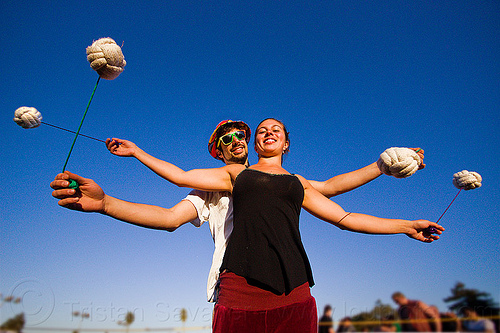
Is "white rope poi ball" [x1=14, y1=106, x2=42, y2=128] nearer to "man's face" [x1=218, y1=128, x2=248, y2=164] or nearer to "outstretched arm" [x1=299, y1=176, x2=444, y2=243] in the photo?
"man's face" [x1=218, y1=128, x2=248, y2=164]

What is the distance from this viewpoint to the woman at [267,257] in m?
1.73

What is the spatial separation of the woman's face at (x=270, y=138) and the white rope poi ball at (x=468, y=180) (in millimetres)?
1752

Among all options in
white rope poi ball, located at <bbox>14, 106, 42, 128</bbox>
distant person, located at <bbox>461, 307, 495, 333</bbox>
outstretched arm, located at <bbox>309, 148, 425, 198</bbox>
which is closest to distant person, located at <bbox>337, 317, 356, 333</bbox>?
distant person, located at <bbox>461, 307, 495, 333</bbox>

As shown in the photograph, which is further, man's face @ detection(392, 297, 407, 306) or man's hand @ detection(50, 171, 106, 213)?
man's face @ detection(392, 297, 407, 306)

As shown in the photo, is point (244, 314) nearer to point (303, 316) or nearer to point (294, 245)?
point (303, 316)

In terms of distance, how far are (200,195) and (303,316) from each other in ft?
4.28

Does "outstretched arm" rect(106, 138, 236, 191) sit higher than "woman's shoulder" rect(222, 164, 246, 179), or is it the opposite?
"woman's shoulder" rect(222, 164, 246, 179)

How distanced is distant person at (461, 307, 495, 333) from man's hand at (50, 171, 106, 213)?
608cm

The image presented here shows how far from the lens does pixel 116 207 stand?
2.14m

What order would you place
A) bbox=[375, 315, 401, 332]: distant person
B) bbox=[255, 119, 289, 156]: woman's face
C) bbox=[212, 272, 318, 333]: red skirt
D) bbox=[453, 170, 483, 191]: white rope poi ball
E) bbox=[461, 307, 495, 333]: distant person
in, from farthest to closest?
bbox=[375, 315, 401, 332]: distant person < bbox=[461, 307, 495, 333]: distant person < bbox=[453, 170, 483, 191]: white rope poi ball < bbox=[255, 119, 289, 156]: woman's face < bbox=[212, 272, 318, 333]: red skirt

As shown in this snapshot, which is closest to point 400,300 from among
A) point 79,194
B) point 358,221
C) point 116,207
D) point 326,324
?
A: point 326,324

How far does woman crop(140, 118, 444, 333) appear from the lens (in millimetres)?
1734

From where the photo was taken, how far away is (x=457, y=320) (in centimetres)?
546

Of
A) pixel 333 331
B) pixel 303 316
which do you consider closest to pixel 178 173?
pixel 303 316
